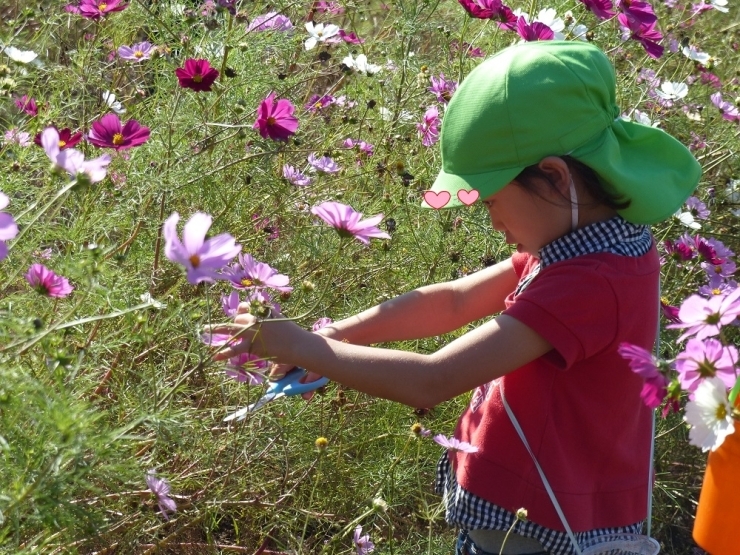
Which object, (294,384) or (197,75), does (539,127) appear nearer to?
(294,384)

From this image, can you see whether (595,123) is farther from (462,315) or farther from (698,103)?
(698,103)

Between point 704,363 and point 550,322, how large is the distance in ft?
0.84

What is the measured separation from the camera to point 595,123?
118 centimetres

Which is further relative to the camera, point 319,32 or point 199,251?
point 319,32

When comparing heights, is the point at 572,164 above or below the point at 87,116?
above

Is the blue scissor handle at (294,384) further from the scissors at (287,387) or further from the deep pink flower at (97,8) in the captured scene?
the deep pink flower at (97,8)

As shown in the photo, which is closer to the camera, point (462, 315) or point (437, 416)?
point (462, 315)

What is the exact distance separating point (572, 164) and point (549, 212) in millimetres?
63

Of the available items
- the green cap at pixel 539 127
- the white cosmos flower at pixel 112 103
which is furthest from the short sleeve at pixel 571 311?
the white cosmos flower at pixel 112 103

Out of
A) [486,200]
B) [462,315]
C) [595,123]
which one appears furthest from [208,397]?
[595,123]

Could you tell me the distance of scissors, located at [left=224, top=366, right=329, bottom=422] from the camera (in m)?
1.12

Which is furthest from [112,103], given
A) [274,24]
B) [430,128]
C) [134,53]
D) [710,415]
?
[710,415]

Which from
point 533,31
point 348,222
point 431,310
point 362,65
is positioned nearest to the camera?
point 348,222

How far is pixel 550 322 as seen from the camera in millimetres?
1124
